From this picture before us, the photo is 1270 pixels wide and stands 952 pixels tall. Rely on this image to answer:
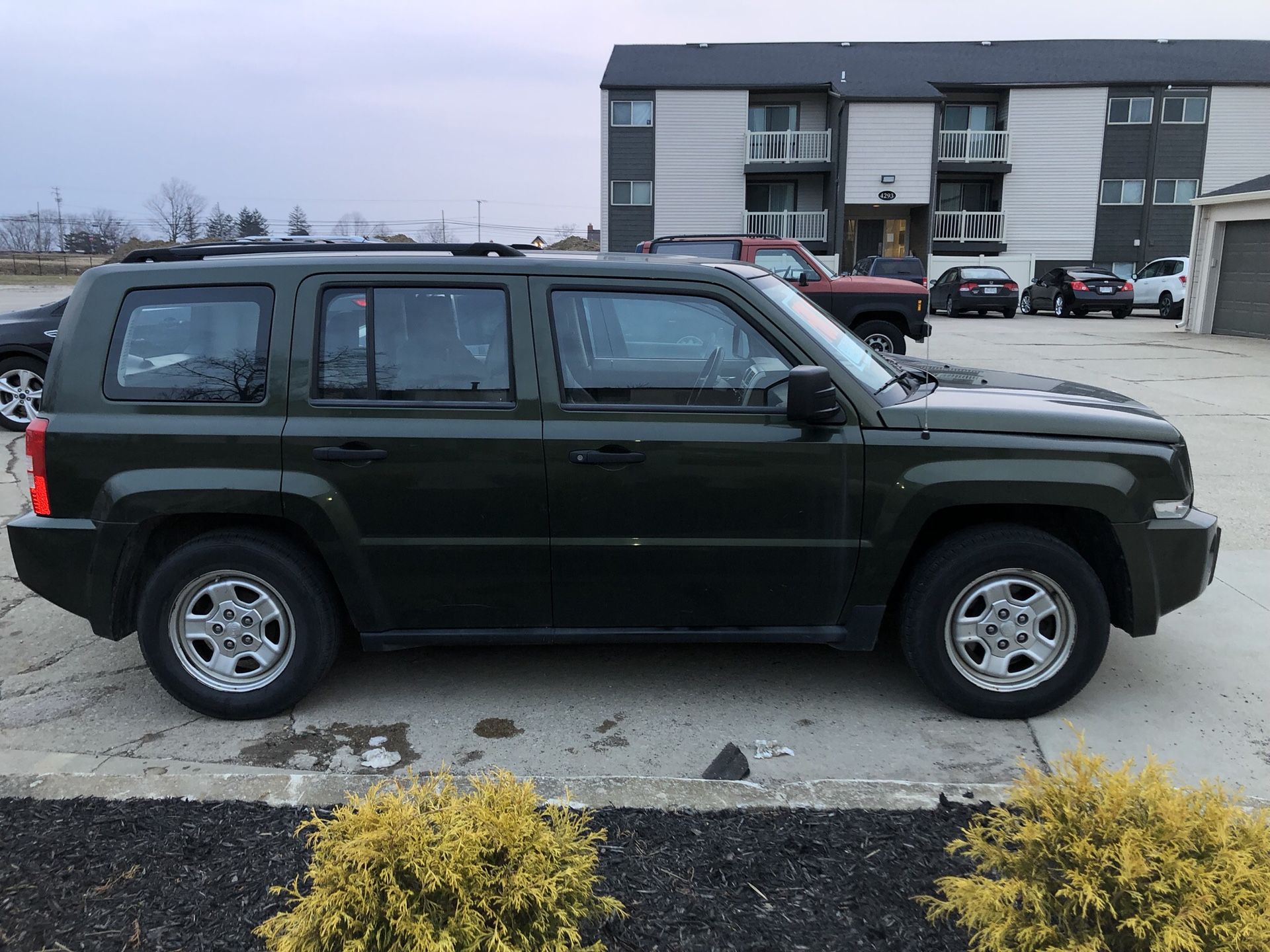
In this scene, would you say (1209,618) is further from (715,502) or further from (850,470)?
(715,502)

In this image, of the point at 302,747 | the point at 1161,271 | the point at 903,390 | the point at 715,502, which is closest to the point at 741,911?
the point at 715,502

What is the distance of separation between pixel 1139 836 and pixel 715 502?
77.2 inches

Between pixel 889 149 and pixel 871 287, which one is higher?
pixel 889 149

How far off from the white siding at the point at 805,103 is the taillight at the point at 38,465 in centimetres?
3679

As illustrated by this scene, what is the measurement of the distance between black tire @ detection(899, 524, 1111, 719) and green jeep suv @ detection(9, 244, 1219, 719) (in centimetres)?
1

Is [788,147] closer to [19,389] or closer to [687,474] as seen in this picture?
[19,389]

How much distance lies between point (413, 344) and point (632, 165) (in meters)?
35.4

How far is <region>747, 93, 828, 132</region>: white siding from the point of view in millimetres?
37188

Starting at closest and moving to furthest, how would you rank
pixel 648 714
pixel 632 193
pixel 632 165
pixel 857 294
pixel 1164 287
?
1. pixel 648 714
2. pixel 857 294
3. pixel 1164 287
4. pixel 632 165
5. pixel 632 193

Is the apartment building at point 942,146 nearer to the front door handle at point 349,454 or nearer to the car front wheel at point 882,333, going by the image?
the car front wheel at point 882,333

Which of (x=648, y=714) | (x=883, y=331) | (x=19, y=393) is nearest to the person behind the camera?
(x=648, y=714)

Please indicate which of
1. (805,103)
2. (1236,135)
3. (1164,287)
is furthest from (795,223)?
(1236,135)

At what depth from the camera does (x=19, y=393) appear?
10.4 m

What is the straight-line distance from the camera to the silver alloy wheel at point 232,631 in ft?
12.6
